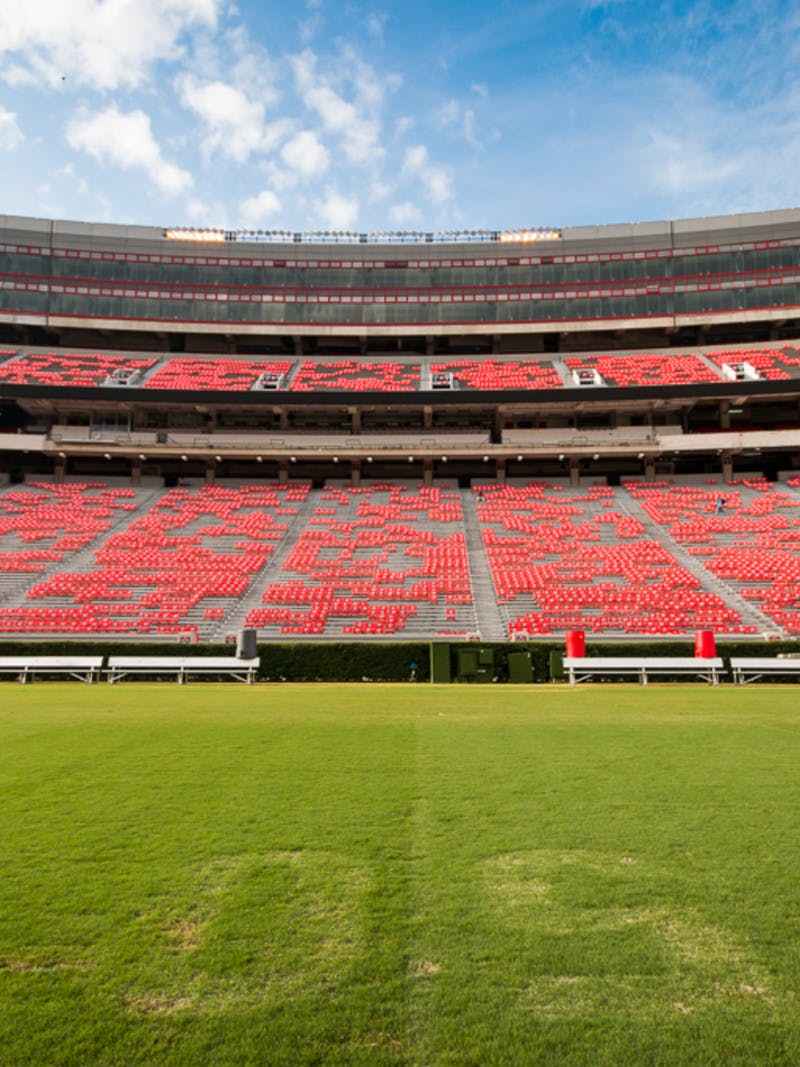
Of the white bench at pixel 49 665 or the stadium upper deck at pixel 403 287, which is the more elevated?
the stadium upper deck at pixel 403 287

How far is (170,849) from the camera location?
4.83 metres

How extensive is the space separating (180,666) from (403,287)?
41.4m

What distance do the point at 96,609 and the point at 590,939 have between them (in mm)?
27603

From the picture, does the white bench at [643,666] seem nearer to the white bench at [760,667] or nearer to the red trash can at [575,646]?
the red trash can at [575,646]

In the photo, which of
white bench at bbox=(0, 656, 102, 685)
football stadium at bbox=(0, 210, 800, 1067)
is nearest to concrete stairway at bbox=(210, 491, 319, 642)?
football stadium at bbox=(0, 210, 800, 1067)

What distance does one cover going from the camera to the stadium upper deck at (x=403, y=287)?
4938 cm

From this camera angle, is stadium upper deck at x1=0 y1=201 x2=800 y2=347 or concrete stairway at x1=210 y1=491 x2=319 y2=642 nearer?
concrete stairway at x1=210 y1=491 x2=319 y2=642

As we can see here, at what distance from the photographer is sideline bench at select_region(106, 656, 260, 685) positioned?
2094 cm

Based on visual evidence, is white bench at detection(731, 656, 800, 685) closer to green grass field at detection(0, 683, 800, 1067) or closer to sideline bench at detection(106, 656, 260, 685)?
green grass field at detection(0, 683, 800, 1067)

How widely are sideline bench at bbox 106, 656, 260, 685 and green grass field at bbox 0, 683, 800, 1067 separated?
12842mm

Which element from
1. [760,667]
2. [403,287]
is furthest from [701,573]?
[403,287]

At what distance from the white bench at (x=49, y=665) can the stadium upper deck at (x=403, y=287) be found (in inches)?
1440

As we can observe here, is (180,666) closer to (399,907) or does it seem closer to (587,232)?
(399,907)

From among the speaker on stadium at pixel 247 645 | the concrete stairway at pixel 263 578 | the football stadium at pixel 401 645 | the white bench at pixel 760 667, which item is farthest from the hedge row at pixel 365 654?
the concrete stairway at pixel 263 578
